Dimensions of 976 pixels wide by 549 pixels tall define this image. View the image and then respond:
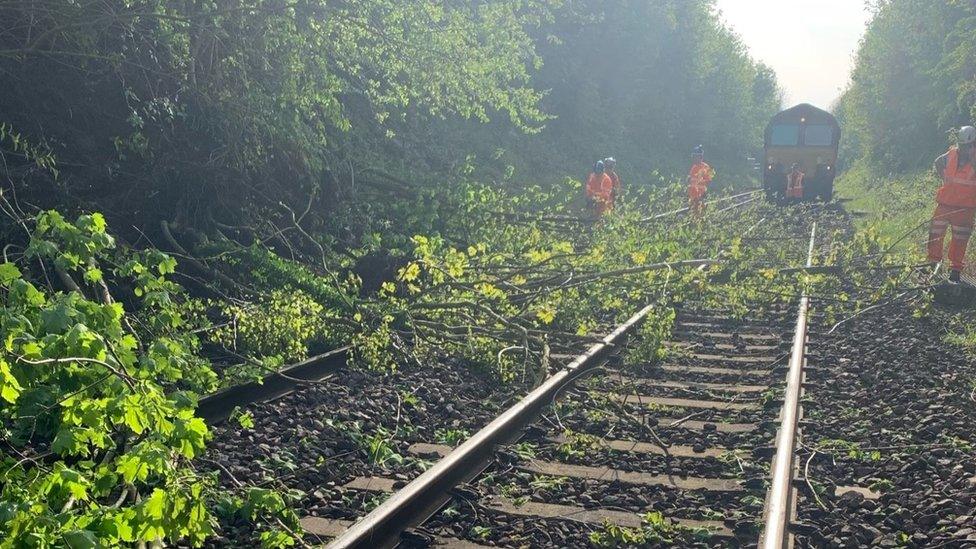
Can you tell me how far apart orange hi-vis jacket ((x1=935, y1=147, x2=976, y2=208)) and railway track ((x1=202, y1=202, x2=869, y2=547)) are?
5382 millimetres

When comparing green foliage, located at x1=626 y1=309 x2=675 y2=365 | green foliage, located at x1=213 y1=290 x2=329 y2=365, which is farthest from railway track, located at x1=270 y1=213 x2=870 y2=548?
green foliage, located at x1=213 y1=290 x2=329 y2=365

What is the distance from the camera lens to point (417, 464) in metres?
5.44

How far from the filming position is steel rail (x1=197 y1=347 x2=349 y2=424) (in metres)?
6.20

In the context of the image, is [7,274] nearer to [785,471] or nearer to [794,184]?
[785,471]

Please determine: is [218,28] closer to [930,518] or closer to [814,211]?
[930,518]

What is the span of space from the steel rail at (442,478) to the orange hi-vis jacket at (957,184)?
7.11 m

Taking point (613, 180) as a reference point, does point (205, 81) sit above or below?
above

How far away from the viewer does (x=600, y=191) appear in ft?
60.2

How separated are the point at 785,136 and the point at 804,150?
79 cm

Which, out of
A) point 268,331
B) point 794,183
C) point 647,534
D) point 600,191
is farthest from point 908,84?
point 647,534

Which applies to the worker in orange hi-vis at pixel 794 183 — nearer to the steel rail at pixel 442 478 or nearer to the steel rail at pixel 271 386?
the steel rail at pixel 442 478

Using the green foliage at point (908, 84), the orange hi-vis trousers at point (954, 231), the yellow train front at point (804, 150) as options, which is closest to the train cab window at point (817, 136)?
the yellow train front at point (804, 150)

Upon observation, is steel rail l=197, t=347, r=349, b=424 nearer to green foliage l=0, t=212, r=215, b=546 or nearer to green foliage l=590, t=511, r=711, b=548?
green foliage l=0, t=212, r=215, b=546

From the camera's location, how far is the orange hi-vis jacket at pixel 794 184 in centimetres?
2950
